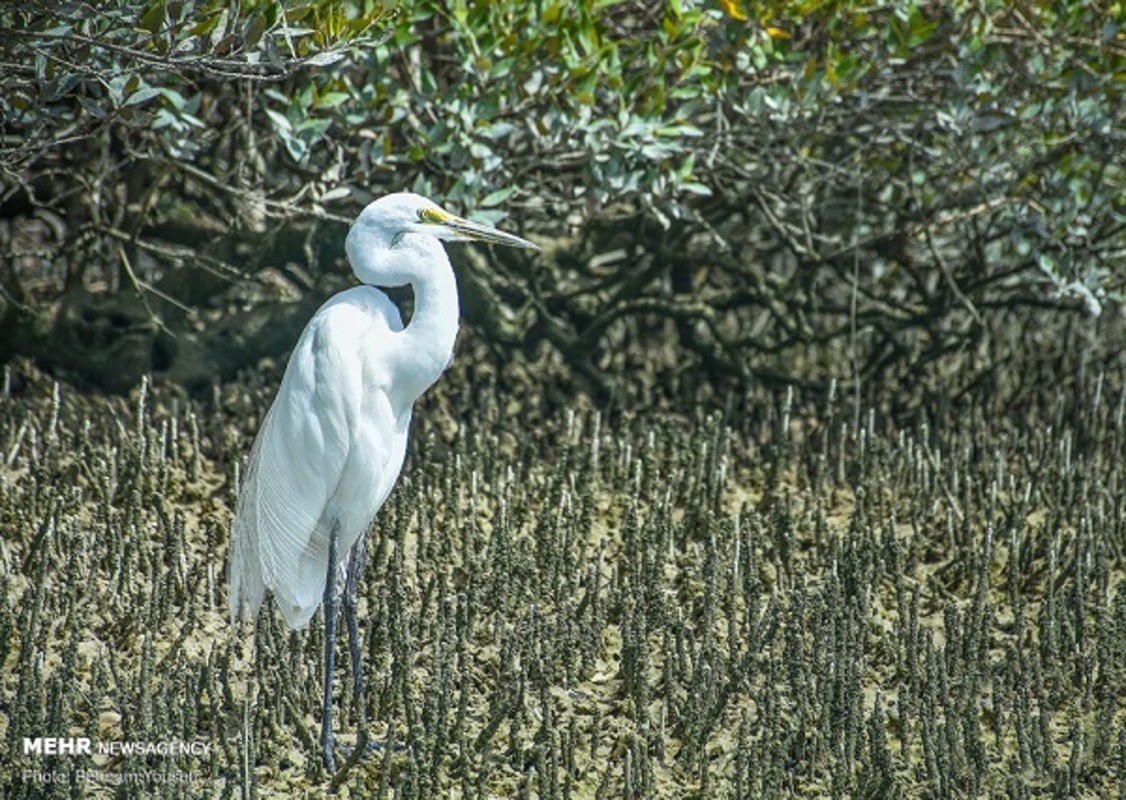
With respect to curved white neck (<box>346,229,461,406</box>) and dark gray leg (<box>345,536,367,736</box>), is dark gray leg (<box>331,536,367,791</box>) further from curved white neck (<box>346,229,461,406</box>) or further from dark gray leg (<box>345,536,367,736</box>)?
curved white neck (<box>346,229,461,406</box>)

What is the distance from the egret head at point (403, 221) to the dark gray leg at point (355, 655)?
2.50ft

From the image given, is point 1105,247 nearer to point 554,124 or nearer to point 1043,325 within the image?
point 1043,325

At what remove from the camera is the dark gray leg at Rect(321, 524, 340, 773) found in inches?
144

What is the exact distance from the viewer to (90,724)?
343 centimetres

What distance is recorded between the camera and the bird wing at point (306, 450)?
3928 mm

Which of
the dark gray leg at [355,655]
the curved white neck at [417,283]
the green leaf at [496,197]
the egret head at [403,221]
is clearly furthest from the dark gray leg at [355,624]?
the green leaf at [496,197]

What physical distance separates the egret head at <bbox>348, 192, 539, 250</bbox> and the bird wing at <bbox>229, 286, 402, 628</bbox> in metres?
0.16

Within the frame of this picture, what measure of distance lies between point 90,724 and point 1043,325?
4910 millimetres

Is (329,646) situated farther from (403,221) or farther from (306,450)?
(403,221)

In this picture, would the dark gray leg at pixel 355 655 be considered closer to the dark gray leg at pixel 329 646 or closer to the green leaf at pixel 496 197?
the dark gray leg at pixel 329 646

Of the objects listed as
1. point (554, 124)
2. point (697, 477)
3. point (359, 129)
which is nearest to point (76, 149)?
point (359, 129)

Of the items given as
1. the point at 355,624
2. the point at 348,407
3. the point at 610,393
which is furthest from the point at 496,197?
the point at 355,624

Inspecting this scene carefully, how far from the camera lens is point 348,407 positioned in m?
3.94

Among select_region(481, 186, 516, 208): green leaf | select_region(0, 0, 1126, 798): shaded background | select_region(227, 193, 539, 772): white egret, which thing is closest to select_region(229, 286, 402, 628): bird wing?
select_region(227, 193, 539, 772): white egret
